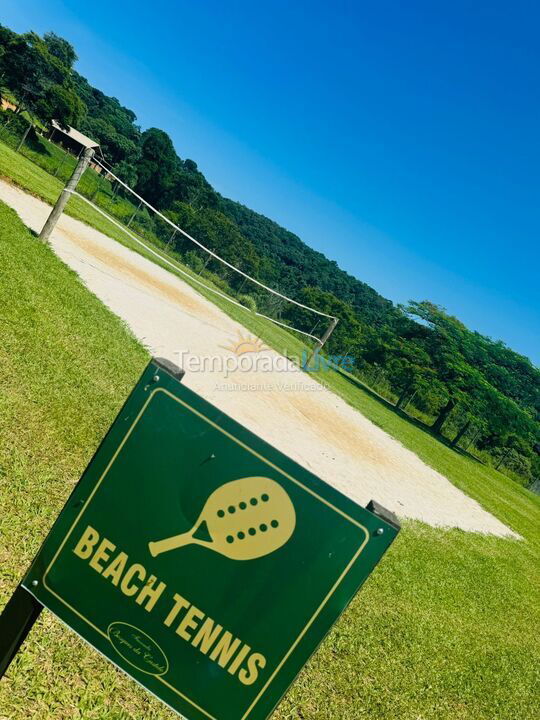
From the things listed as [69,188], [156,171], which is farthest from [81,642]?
[156,171]

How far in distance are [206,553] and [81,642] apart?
160 centimetres

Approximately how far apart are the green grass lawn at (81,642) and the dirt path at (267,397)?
1.06 m

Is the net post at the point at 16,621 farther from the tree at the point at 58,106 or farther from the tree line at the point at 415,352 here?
the tree at the point at 58,106

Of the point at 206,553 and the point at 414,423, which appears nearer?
the point at 206,553

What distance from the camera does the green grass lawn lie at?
2.16m

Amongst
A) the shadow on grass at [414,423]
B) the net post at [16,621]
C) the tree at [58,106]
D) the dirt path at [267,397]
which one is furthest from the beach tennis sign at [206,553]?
the tree at [58,106]

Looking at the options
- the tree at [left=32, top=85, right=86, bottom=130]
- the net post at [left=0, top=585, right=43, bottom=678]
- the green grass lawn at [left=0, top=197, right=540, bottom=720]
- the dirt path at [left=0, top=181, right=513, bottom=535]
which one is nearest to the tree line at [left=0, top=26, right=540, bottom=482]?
the tree at [left=32, top=85, right=86, bottom=130]

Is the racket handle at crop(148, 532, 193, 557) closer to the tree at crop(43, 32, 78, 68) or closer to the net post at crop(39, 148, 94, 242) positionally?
the net post at crop(39, 148, 94, 242)

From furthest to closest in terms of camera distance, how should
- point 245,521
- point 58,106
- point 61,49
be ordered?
1. point 61,49
2. point 58,106
3. point 245,521

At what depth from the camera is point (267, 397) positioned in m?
8.65

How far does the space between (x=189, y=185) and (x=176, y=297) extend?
194 ft

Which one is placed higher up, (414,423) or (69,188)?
(69,188)

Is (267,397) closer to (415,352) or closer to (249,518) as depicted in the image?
(249,518)

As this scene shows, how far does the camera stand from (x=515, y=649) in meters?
4.89
